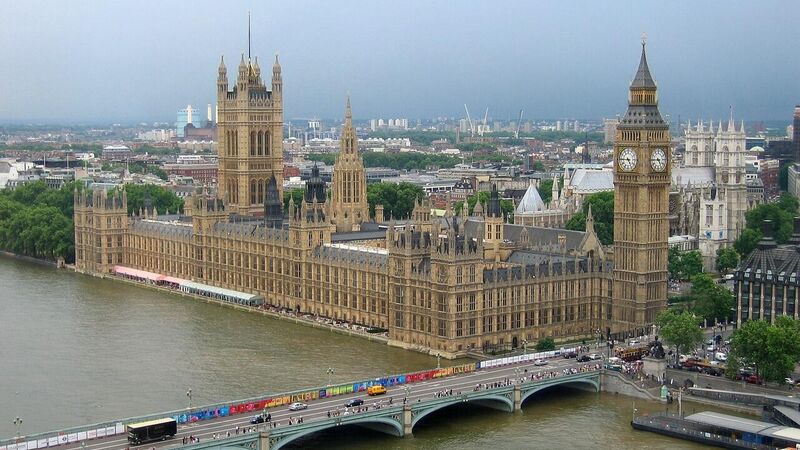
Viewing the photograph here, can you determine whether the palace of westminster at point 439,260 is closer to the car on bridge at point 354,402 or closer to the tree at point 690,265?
the tree at point 690,265

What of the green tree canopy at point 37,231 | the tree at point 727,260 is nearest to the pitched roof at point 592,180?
the tree at point 727,260

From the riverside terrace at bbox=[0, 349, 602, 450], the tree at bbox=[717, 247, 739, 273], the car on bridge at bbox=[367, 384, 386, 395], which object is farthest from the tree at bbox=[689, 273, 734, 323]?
the car on bridge at bbox=[367, 384, 386, 395]

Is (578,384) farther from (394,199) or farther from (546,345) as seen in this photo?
(394,199)

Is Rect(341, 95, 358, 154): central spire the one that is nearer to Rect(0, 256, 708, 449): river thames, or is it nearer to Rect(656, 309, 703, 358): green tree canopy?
Rect(0, 256, 708, 449): river thames

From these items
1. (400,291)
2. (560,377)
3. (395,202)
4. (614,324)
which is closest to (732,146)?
(395,202)

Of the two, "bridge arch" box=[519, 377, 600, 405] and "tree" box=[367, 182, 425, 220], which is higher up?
"tree" box=[367, 182, 425, 220]

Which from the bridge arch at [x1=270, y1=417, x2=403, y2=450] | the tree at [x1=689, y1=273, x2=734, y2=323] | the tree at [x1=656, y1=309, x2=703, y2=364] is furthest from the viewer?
the tree at [x1=689, y1=273, x2=734, y2=323]
